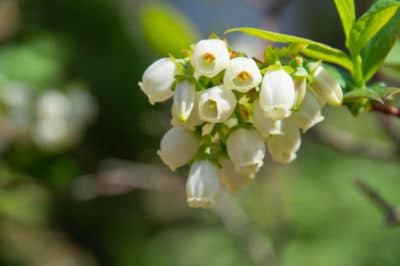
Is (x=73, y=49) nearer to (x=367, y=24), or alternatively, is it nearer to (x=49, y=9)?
(x=49, y=9)

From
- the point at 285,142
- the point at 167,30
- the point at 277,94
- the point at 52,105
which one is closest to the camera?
the point at 277,94

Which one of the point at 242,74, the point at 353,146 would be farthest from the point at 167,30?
the point at 242,74

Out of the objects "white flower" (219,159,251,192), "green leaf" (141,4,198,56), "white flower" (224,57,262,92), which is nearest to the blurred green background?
"green leaf" (141,4,198,56)

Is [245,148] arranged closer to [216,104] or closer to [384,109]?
[216,104]

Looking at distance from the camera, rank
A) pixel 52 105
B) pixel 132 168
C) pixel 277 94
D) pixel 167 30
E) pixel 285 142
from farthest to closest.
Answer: pixel 132 168 < pixel 52 105 < pixel 167 30 < pixel 285 142 < pixel 277 94

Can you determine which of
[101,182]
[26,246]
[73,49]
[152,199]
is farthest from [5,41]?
[152,199]

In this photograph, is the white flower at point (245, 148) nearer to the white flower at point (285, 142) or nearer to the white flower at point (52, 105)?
the white flower at point (285, 142)

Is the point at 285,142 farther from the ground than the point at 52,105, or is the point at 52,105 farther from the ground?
the point at 285,142
